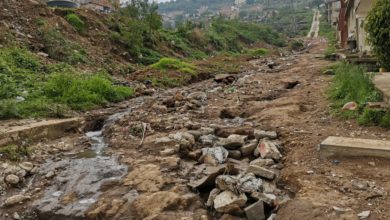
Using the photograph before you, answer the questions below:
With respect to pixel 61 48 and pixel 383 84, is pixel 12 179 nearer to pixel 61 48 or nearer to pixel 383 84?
pixel 383 84

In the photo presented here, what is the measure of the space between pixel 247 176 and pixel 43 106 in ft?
18.6

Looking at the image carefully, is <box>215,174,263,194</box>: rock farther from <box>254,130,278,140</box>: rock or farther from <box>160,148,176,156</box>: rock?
<box>254,130,278,140</box>: rock

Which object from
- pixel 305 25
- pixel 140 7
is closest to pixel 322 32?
pixel 305 25

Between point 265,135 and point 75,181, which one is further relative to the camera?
point 265,135

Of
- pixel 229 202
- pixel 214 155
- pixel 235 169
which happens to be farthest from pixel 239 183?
pixel 214 155

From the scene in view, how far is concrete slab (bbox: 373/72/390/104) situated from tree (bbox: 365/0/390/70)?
1.42ft

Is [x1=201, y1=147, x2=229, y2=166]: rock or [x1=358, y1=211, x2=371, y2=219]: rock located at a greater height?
[x1=201, y1=147, x2=229, y2=166]: rock

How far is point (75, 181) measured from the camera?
5129 millimetres

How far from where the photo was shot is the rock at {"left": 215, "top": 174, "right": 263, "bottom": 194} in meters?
4.05

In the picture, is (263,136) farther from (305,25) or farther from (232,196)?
(305,25)

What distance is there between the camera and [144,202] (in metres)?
4.24

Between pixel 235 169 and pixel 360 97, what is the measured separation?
3.84m

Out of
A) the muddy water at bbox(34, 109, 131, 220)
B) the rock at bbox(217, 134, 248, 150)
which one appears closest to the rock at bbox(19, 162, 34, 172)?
the muddy water at bbox(34, 109, 131, 220)

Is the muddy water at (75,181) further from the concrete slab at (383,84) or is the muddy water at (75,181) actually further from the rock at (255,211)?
the concrete slab at (383,84)
